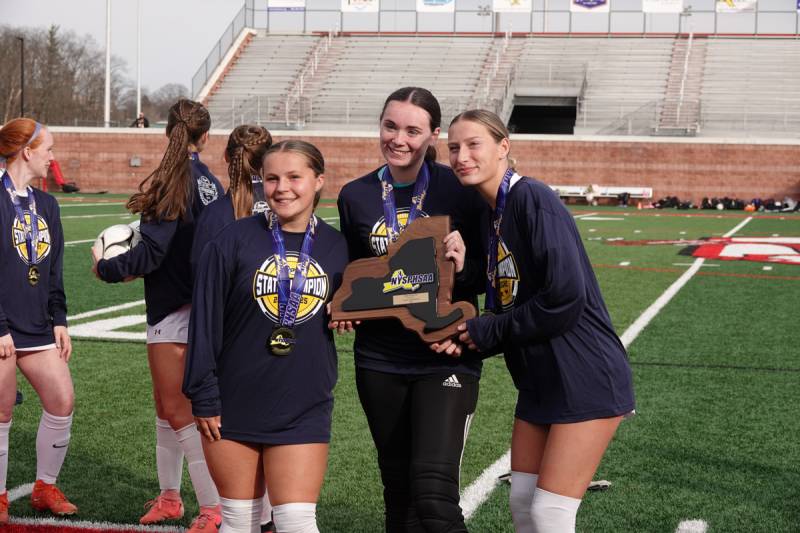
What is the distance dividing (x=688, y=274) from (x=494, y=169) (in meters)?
11.7

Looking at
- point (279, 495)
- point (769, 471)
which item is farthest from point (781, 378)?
point (279, 495)

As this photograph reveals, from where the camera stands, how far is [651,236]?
832 inches

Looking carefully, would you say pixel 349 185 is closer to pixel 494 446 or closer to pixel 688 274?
pixel 494 446

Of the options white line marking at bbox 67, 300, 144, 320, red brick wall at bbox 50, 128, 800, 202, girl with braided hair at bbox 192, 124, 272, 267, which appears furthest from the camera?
red brick wall at bbox 50, 128, 800, 202

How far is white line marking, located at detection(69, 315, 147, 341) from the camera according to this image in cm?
908

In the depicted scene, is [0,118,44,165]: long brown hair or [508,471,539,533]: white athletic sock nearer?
[508,471,539,533]: white athletic sock

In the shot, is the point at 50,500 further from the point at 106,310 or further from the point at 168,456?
the point at 106,310

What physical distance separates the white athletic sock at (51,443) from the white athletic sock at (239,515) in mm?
1482

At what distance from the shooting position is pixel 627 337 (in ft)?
30.3

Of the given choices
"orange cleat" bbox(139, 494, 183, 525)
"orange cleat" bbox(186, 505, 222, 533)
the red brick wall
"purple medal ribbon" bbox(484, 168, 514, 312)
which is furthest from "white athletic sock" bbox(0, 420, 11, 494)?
the red brick wall

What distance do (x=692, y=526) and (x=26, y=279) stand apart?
2993mm

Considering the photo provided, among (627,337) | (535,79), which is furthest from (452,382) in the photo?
(535,79)

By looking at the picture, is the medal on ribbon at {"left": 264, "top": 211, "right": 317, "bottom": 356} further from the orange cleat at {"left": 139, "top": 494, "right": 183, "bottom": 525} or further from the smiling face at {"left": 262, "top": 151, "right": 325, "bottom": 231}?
the orange cleat at {"left": 139, "top": 494, "right": 183, "bottom": 525}

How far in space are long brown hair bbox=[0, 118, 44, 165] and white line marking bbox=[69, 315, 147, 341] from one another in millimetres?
4841
